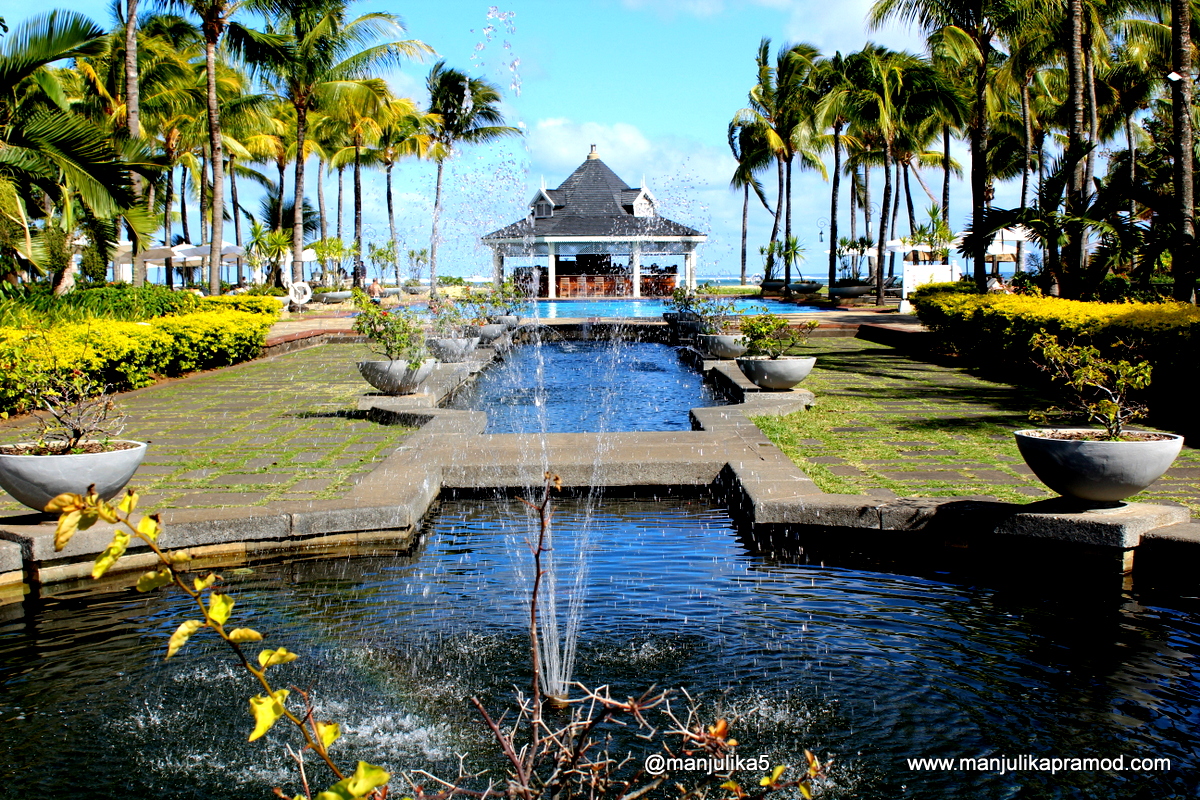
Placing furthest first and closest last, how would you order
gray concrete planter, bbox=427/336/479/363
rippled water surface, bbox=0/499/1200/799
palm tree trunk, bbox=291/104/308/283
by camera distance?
palm tree trunk, bbox=291/104/308/283
gray concrete planter, bbox=427/336/479/363
rippled water surface, bbox=0/499/1200/799

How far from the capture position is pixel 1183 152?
11961 millimetres

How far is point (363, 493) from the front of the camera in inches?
261

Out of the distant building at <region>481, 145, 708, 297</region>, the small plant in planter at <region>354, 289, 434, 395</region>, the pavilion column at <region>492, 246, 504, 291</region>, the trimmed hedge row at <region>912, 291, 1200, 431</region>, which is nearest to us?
the trimmed hedge row at <region>912, 291, 1200, 431</region>

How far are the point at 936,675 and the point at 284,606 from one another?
3.26 meters

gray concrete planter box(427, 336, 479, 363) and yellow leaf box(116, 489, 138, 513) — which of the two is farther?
gray concrete planter box(427, 336, 479, 363)

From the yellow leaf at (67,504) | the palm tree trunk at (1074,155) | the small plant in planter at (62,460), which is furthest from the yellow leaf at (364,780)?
the palm tree trunk at (1074,155)

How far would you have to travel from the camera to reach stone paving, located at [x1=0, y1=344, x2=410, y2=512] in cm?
700

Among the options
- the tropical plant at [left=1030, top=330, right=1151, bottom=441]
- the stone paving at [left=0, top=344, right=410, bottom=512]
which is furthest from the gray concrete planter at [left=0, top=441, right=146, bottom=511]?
the tropical plant at [left=1030, top=330, right=1151, bottom=441]

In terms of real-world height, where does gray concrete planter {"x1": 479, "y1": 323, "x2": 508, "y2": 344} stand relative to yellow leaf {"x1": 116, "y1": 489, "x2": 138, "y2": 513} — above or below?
above

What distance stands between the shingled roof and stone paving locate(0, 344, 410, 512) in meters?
29.5

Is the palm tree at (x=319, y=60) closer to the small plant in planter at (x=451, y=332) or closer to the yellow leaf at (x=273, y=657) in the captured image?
the small plant in planter at (x=451, y=332)

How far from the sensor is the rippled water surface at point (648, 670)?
357 centimetres

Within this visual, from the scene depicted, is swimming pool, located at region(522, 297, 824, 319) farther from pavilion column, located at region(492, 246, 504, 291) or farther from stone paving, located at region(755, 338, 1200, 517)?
stone paving, located at region(755, 338, 1200, 517)

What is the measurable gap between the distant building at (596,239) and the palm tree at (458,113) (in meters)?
3.49
